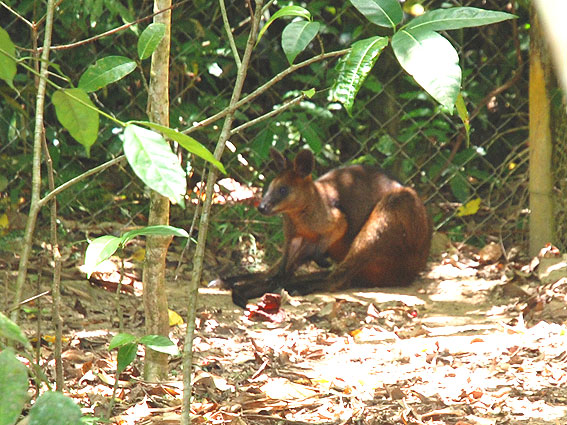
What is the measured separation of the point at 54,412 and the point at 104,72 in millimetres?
858

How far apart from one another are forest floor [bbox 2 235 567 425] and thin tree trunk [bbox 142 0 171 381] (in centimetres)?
10

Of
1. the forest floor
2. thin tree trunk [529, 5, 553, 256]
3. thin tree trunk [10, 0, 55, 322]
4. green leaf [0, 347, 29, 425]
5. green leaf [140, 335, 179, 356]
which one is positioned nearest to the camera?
green leaf [0, 347, 29, 425]

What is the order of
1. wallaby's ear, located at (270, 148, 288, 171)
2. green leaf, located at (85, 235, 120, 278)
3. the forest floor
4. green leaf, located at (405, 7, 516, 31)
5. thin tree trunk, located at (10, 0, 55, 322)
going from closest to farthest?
1. green leaf, located at (405, 7, 516, 31)
2. green leaf, located at (85, 235, 120, 278)
3. thin tree trunk, located at (10, 0, 55, 322)
4. the forest floor
5. wallaby's ear, located at (270, 148, 288, 171)

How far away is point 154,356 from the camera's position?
8.84 feet

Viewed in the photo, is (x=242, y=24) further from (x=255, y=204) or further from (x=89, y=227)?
(x=89, y=227)

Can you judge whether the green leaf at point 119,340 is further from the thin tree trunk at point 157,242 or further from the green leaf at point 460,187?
the green leaf at point 460,187

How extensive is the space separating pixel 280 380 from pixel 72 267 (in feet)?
6.94

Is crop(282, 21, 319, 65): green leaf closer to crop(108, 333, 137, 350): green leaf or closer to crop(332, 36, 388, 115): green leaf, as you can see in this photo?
crop(332, 36, 388, 115): green leaf

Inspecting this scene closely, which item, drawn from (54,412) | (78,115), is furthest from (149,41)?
(54,412)

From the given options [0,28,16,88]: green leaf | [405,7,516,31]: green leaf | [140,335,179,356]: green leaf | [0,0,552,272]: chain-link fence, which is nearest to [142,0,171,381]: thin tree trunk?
[140,335,179,356]: green leaf

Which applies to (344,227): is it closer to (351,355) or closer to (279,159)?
(279,159)

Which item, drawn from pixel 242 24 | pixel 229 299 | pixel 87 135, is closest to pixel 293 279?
pixel 229 299

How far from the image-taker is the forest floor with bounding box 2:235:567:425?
2.72 meters

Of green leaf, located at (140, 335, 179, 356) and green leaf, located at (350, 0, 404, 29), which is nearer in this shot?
green leaf, located at (350, 0, 404, 29)
